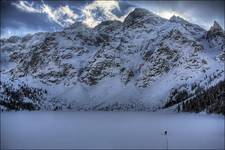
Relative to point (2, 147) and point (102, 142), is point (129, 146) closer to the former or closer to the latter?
point (102, 142)

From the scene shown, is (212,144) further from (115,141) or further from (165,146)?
(115,141)

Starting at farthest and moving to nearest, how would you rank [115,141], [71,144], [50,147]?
[115,141]
[71,144]
[50,147]

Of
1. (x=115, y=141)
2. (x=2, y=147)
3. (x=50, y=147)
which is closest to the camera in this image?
(x=2, y=147)

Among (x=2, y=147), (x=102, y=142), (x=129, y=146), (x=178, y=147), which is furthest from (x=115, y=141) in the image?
(x=2, y=147)

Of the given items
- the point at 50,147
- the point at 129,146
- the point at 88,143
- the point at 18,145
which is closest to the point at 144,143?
the point at 129,146

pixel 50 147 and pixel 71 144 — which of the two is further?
pixel 71 144

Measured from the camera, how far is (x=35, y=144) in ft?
275

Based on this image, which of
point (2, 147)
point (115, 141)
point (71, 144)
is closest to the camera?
point (2, 147)

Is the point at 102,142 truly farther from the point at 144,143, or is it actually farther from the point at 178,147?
the point at 178,147

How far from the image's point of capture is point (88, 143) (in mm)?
88500

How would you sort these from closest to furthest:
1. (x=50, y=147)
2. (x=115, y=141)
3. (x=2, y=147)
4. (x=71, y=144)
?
1. (x=2, y=147)
2. (x=50, y=147)
3. (x=71, y=144)
4. (x=115, y=141)

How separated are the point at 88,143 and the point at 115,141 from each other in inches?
289

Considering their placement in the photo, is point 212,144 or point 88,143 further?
point 88,143

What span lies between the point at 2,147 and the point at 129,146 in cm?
2532
